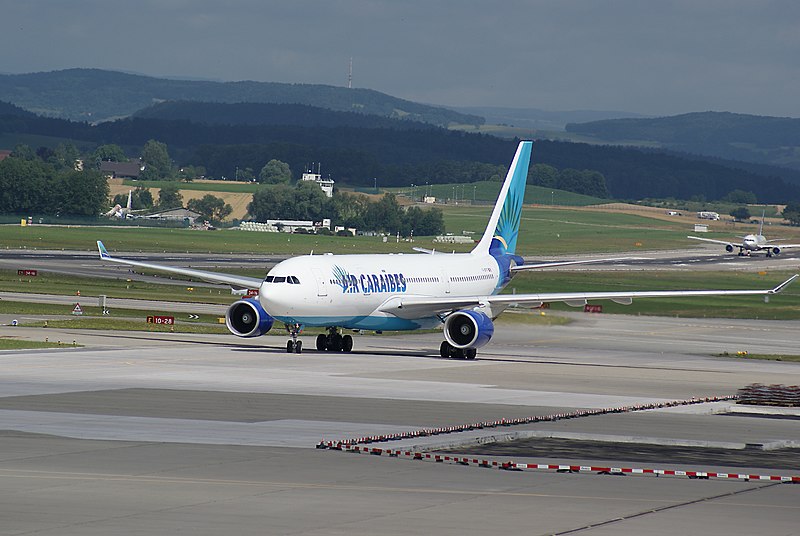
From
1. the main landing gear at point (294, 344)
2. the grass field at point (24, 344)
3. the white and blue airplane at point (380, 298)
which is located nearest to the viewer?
the grass field at point (24, 344)

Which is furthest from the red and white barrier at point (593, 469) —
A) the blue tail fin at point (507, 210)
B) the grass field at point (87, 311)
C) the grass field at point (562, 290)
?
the grass field at point (562, 290)

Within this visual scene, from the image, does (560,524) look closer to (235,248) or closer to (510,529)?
(510,529)

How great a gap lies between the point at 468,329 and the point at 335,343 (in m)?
6.42

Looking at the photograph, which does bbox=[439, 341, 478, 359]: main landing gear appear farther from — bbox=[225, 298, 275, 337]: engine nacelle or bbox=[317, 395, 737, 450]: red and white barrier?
bbox=[317, 395, 737, 450]: red and white barrier

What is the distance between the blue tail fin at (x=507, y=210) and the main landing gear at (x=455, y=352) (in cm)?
1094

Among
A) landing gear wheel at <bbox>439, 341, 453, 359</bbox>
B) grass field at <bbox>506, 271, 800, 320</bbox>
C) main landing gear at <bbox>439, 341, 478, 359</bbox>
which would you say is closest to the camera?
main landing gear at <bbox>439, 341, 478, 359</bbox>

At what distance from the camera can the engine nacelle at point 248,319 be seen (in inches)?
2432

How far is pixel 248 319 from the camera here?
62.1 m

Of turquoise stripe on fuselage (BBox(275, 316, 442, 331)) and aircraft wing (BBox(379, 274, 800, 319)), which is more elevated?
aircraft wing (BBox(379, 274, 800, 319))

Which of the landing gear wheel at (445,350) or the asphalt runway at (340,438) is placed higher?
the asphalt runway at (340,438)

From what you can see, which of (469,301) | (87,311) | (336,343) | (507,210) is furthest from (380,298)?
(87,311)

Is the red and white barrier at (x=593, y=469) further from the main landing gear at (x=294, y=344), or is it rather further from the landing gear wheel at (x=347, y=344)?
the landing gear wheel at (x=347, y=344)

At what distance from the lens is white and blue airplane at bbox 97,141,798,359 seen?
59156mm

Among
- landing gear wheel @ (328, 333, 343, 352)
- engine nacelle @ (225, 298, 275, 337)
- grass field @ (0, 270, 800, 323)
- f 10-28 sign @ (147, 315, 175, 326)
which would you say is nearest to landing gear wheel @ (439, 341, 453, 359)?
landing gear wheel @ (328, 333, 343, 352)
